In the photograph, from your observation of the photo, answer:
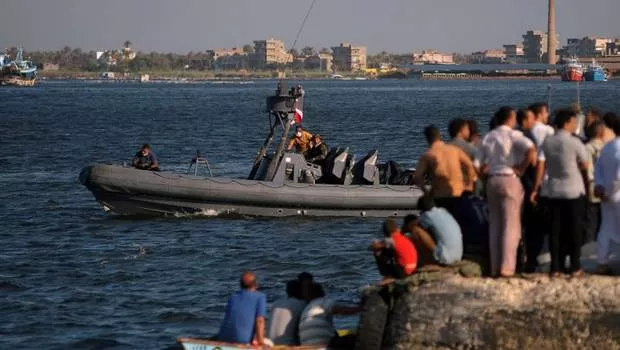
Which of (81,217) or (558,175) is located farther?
(81,217)

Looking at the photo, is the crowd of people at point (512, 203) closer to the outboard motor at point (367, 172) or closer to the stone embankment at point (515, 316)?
the stone embankment at point (515, 316)

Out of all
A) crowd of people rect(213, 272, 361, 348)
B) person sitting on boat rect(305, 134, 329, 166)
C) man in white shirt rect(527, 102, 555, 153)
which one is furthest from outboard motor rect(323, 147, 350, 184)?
crowd of people rect(213, 272, 361, 348)

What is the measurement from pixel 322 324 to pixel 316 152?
15.0m

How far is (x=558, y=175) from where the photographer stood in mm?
12688

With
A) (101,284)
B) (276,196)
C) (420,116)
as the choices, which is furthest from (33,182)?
(420,116)

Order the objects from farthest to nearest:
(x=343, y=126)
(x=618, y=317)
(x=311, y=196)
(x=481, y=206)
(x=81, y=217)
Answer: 1. (x=343, y=126)
2. (x=81, y=217)
3. (x=311, y=196)
4. (x=481, y=206)
5. (x=618, y=317)

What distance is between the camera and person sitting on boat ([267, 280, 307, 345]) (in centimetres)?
1327

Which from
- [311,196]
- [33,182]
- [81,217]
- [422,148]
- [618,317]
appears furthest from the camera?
[422,148]

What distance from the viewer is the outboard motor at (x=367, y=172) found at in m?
27.2

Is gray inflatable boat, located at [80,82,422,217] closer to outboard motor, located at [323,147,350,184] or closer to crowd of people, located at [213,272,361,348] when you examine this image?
outboard motor, located at [323,147,350,184]

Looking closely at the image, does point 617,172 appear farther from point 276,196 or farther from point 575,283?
point 276,196

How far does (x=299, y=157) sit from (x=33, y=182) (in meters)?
15.0

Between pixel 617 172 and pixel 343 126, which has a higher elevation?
pixel 617 172

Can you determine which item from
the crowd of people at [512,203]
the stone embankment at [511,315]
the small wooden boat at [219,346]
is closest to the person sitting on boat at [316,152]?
the crowd of people at [512,203]
